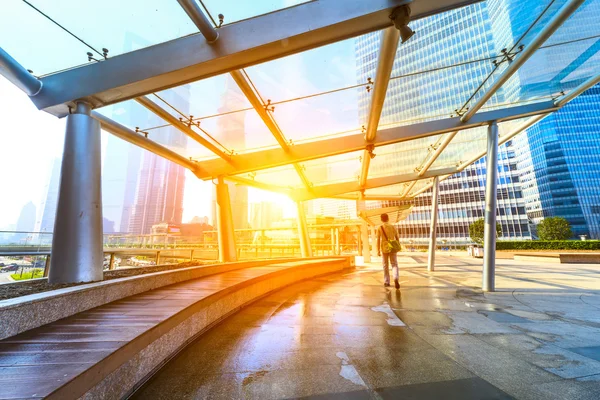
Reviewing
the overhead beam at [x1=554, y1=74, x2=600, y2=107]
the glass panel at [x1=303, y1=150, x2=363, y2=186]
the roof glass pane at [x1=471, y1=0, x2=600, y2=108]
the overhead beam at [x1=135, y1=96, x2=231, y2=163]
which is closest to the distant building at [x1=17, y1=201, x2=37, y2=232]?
the overhead beam at [x1=135, y1=96, x2=231, y2=163]

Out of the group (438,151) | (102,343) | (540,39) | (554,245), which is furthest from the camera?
(554,245)

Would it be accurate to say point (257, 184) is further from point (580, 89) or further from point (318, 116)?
point (580, 89)

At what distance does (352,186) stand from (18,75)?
13336 mm

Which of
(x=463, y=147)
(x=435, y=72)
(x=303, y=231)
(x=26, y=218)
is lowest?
(x=303, y=231)

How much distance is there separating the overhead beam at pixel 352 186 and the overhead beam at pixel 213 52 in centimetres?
1030

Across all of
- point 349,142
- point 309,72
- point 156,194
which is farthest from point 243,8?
point 156,194

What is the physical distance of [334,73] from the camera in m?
6.29

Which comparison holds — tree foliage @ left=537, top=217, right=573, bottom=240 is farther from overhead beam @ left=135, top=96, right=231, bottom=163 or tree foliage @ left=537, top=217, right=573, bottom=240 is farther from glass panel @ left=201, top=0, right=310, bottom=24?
glass panel @ left=201, top=0, right=310, bottom=24

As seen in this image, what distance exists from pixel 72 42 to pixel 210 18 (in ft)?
8.54

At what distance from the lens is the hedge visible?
2283cm

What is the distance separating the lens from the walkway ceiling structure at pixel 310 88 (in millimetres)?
4102

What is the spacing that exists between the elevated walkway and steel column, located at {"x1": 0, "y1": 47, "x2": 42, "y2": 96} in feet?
12.4

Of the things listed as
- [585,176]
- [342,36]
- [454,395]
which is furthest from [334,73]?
[585,176]

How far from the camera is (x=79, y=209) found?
13.0ft
